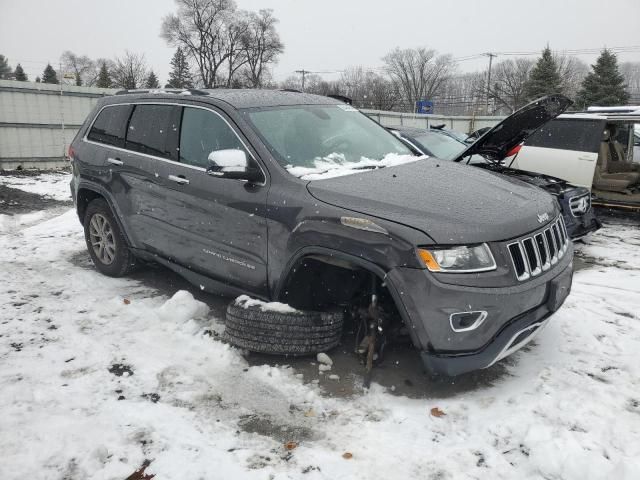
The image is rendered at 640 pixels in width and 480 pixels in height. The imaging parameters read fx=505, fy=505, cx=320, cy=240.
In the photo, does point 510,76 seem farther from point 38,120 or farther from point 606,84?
point 38,120

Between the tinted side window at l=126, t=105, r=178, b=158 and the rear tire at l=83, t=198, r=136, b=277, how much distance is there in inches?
32.5

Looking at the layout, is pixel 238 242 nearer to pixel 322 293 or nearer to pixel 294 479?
pixel 322 293

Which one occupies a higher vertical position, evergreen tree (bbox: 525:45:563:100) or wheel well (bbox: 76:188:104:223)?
evergreen tree (bbox: 525:45:563:100)

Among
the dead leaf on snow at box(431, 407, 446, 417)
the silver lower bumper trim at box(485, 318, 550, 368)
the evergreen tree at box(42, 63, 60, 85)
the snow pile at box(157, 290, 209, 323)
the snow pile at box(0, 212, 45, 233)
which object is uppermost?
the evergreen tree at box(42, 63, 60, 85)

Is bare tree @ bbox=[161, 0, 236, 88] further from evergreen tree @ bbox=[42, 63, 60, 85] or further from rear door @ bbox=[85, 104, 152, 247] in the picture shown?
rear door @ bbox=[85, 104, 152, 247]

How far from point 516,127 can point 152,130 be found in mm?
3895

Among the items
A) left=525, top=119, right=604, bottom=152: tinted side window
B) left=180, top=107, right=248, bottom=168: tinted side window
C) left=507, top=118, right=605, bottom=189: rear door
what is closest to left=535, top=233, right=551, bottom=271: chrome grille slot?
left=180, top=107, right=248, bottom=168: tinted side window

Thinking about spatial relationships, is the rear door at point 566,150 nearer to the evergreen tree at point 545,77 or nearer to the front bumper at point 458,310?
the front bumper at point 458,310

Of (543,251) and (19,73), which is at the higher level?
(19,73)

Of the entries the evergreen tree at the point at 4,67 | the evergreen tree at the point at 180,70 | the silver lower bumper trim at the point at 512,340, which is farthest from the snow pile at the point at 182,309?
the evergreen tree at the point at 4,67

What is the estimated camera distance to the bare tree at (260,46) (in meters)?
59.5

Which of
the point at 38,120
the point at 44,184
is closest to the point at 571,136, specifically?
the point at 44,184

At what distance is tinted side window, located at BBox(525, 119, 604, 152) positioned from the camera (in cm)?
782

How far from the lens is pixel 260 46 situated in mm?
59969
